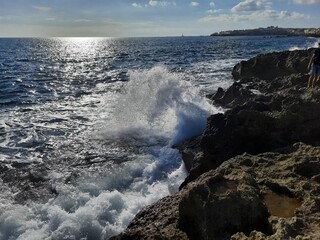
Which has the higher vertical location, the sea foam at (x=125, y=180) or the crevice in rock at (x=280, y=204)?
the crevice in rock at (x=280, y=204)

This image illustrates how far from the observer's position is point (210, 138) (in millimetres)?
8555

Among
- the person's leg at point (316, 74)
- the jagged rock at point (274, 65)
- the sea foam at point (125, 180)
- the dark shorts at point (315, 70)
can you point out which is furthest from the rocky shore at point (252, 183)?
the jagged rock at point (274, 65)

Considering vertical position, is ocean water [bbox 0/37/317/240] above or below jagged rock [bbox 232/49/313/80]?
below

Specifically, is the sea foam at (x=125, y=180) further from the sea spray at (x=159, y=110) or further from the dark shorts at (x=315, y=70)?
the dark shorts at (x=315, y=70)

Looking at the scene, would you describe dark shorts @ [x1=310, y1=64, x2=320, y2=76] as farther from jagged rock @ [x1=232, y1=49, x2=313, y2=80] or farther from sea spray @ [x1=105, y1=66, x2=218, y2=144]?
jagged rock @ [x1=232, y1=49, x2=313, y2=80]

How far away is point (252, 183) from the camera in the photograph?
508cm

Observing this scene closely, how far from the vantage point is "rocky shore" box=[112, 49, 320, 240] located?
4324 mm

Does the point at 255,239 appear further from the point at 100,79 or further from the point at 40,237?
the point at 100,79

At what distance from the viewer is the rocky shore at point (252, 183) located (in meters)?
4.32

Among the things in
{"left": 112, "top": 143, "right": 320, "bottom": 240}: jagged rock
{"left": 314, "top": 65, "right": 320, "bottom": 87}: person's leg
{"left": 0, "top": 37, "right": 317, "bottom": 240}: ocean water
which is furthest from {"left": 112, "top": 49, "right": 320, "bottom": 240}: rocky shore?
{"left": 314, "top": 65, "right": 320, "bottom": 87}: person's leg

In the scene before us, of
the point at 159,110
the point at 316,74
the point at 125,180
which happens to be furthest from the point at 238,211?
the point at 159,110

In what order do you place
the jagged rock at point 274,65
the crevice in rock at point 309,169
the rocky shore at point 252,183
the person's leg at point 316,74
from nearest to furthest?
the rocky shore at point 252,183
the crevice in rock at point 309,169
the person's leg at point 316,74
the jagged rock at point 274,65

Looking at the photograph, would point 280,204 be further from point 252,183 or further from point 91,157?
point 91,157

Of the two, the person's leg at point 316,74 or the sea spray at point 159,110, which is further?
the sea spray at point 159,110
